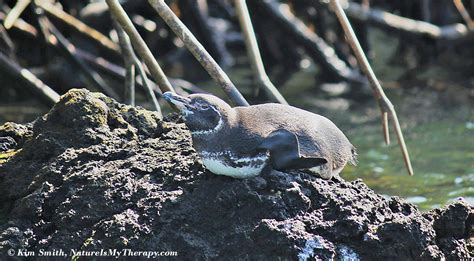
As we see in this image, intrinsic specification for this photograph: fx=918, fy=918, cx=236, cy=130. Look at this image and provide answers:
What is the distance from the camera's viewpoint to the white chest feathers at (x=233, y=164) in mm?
4117

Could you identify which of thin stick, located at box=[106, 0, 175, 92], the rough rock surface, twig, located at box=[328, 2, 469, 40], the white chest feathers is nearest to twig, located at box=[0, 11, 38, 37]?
thin stick, located at box=[106, 0, 175, 92]

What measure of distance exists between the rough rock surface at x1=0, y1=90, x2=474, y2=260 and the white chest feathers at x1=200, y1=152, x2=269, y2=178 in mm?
44

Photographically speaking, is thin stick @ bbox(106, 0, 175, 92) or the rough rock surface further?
thin stick @ bbox(106, 0, 175, 92)

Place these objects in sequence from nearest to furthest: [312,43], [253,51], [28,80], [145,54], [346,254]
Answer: [346,254], [145,54], [253,51], [28,80], [312,43]

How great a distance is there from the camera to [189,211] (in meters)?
4.01

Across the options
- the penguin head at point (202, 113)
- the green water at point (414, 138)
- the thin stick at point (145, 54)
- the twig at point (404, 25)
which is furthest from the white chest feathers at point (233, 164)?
the twig at point (404, 25)

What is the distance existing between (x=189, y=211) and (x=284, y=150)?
52 centimetres

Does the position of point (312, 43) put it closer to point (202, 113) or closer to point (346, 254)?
point (202, 113)

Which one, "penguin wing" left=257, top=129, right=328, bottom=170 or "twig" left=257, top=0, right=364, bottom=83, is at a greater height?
"twig" left=257, top=0, right=364, bottom=83

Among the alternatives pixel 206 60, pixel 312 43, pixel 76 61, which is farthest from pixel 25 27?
pixel 206 60

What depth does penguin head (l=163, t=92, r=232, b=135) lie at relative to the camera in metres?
4.15

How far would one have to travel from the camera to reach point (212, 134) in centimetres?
416

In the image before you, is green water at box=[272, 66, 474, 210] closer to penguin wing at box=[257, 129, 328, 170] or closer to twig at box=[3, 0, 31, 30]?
penguin wing at box=[257, 129, 328, 170]

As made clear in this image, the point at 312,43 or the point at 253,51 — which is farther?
the point at 312,43
